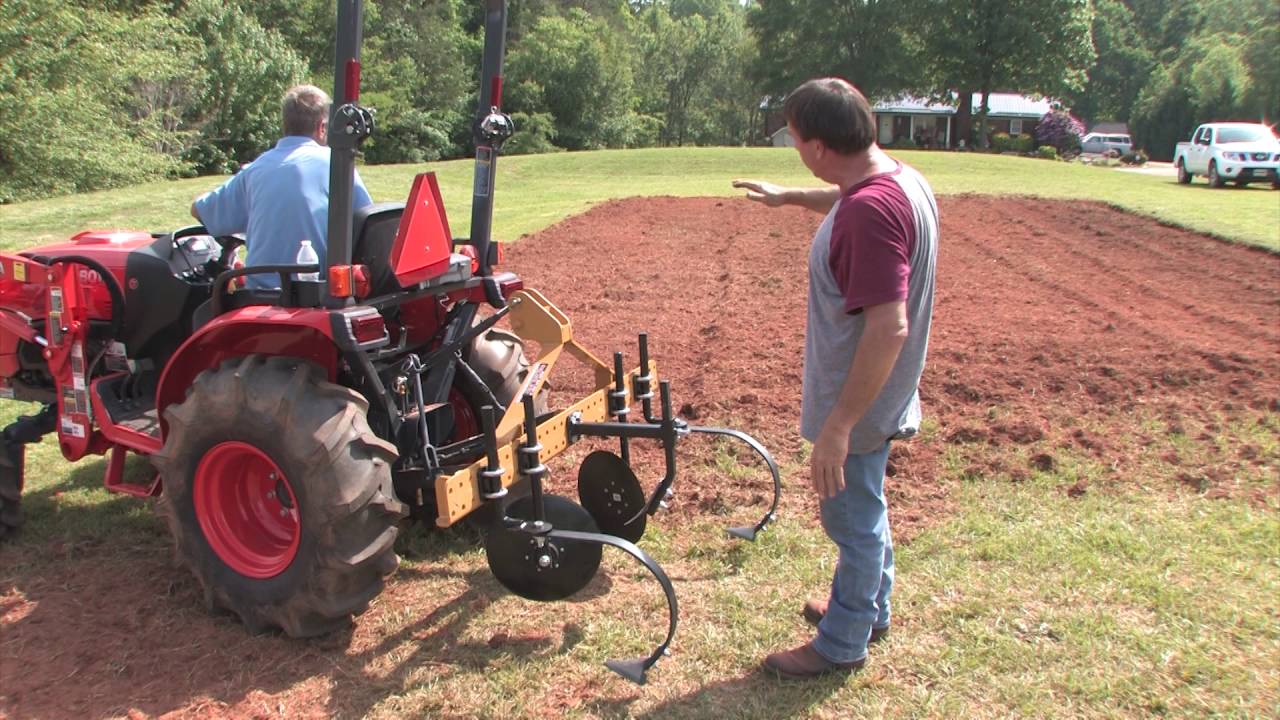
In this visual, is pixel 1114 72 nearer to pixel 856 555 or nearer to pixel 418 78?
pixel 418 78

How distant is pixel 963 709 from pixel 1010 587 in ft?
2.95

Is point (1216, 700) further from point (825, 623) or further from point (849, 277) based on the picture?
point (849, 277)

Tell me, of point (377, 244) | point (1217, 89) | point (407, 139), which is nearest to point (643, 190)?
point (377, 244)

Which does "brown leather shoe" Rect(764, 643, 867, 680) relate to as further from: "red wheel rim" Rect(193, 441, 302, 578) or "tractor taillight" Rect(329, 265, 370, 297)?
"tractor taillight" Rect(329, 265, 370, 297)

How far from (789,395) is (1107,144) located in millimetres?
53308

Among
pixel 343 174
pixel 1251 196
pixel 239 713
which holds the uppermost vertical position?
pixel 1251 196

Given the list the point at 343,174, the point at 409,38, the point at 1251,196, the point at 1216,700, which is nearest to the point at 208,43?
the point at 409,38

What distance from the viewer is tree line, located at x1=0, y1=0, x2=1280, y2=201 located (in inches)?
773

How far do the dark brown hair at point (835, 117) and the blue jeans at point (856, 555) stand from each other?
3.20 feet

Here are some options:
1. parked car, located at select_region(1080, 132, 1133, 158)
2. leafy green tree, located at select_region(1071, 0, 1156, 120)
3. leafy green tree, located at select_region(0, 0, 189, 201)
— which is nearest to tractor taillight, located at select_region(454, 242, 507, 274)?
leafy green tree, located at select_region(0, 0, 189, 201)

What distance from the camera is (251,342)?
360 centimetres

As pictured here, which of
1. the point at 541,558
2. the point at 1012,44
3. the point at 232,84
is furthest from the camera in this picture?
the point at 1012,44

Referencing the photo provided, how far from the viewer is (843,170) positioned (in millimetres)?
2926

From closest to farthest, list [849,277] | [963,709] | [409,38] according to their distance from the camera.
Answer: [849,277], [963,709], [409,38]
